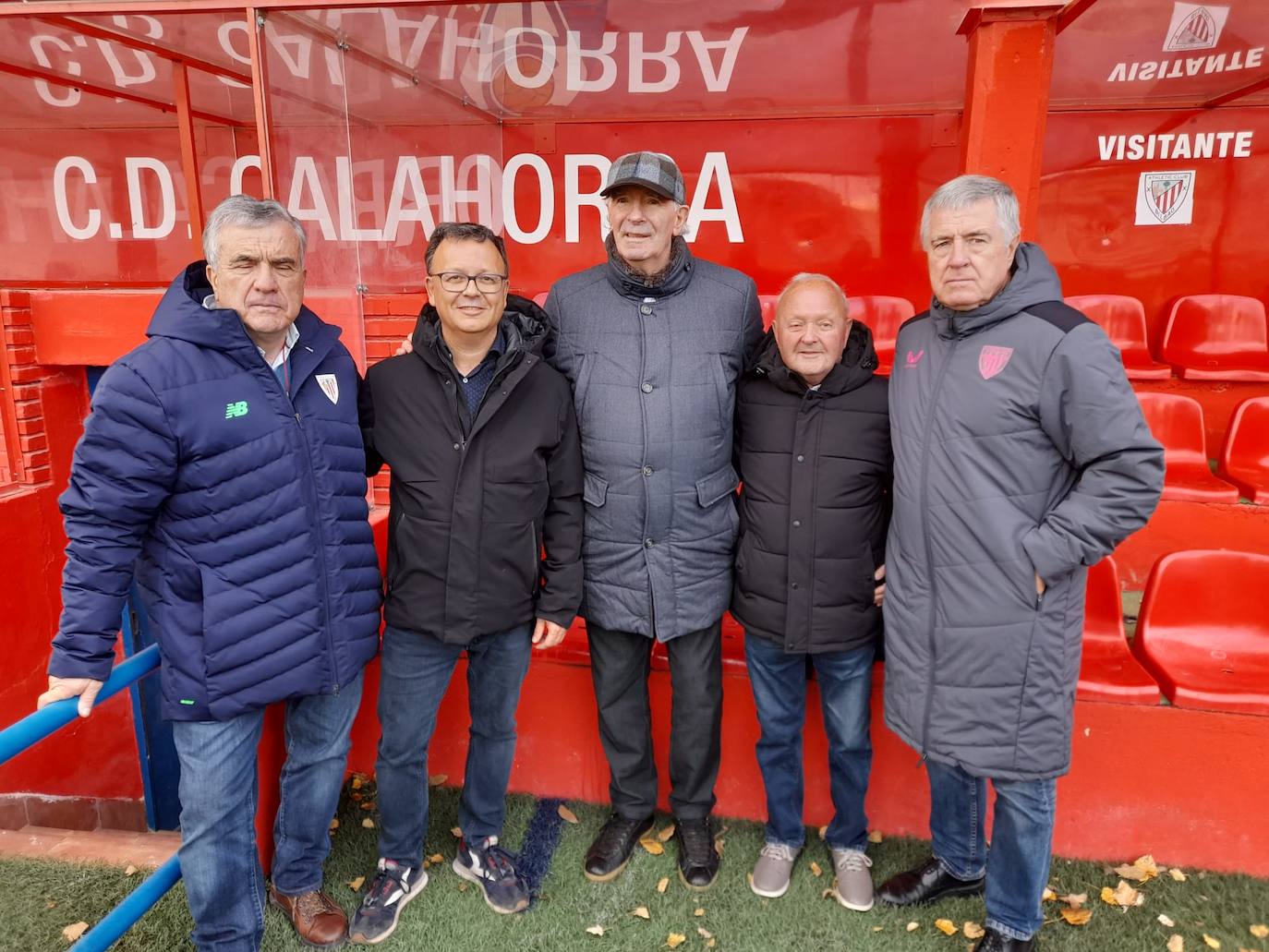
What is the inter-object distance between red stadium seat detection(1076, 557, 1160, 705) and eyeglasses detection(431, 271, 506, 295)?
1.95 metres

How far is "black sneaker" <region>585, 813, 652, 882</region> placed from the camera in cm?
254

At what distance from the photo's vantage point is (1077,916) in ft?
7.67

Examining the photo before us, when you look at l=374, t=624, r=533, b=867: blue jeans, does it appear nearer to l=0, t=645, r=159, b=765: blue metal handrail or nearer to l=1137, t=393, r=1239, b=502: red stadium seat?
l=0, t=645, r=159, b=765: blue metal handrail

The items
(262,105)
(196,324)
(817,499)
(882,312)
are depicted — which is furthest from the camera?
(882,312)

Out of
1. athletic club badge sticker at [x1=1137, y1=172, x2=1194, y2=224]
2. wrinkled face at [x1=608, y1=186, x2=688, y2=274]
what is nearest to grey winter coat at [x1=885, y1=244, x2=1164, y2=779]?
wrinkled face at [x1=608, y1=186, x2=688, y2=274]

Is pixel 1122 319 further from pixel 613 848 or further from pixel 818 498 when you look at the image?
pixel 613 848

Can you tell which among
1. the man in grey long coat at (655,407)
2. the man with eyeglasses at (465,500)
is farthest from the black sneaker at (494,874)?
the man in grey long coat at (655,407)

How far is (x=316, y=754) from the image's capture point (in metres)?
2.21

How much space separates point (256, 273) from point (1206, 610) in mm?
3123

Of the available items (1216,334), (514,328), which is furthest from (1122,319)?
(514,328)

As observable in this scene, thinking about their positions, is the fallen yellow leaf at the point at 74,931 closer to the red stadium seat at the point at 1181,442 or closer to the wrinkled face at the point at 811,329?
the wrinkled face at the point at 811,329

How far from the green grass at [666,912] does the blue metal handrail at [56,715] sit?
93cm

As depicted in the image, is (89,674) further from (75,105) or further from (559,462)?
(75,105)

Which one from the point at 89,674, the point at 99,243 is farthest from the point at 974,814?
the point at 99,243
